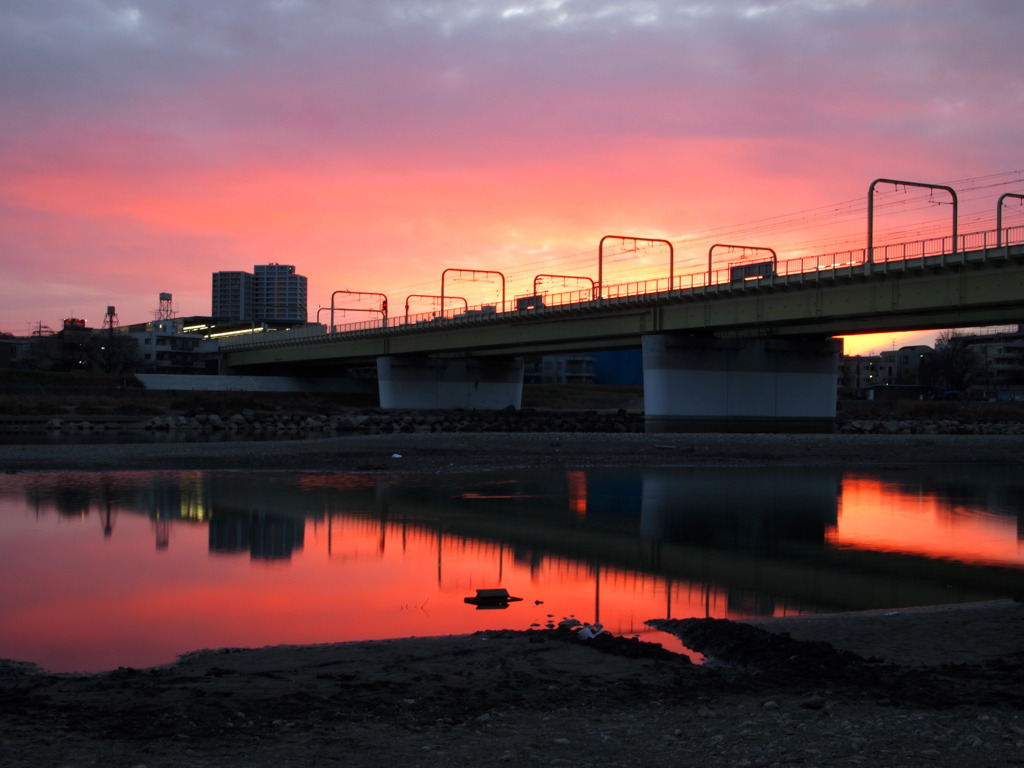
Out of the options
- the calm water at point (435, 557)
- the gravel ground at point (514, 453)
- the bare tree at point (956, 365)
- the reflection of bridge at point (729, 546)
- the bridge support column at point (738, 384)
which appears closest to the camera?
the calm water at point (435, 557)

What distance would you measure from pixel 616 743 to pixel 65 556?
12.6 metres

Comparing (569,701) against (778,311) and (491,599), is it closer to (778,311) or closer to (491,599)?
(491,599)

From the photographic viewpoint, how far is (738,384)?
63688 millimetres

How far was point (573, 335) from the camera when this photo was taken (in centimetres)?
7056

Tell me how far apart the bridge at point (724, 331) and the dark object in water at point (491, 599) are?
120ft

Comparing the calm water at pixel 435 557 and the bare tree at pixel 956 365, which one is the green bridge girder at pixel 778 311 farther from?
the bare tree at pixel 956 365

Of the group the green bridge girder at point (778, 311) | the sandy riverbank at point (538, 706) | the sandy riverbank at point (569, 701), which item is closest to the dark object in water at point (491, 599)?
the sandy riverbank at point (569, 701)

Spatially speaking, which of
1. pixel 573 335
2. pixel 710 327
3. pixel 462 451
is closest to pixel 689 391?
pixel 710 327

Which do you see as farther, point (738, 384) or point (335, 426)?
point (335, 426)

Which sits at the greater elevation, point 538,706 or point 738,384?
point 738,384

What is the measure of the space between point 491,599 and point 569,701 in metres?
5.01

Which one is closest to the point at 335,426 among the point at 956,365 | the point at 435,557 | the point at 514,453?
the point at 514,453

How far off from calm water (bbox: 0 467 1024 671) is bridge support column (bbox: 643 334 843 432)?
33.8m

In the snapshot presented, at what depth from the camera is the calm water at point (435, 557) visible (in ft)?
38.0
